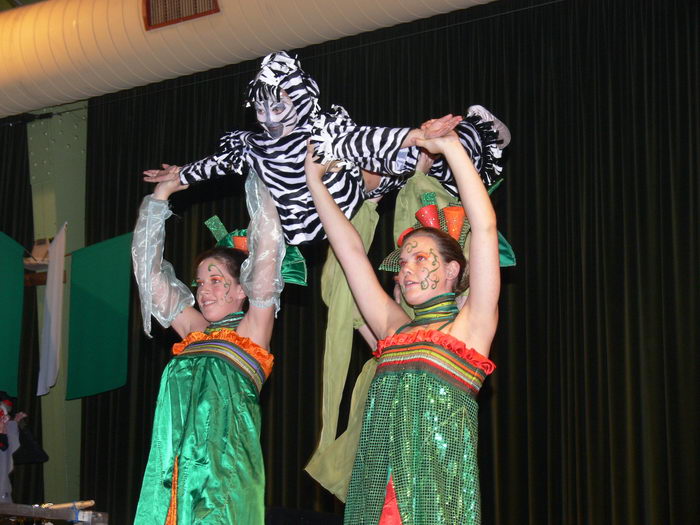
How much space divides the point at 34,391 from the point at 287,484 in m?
2.34

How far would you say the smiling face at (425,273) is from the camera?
8.96ft

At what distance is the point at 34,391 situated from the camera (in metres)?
6.71

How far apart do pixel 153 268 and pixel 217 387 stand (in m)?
0.60

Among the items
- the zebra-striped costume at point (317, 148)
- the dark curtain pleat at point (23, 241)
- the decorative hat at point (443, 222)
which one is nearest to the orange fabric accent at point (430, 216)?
the decorative hat at point (443, 222)

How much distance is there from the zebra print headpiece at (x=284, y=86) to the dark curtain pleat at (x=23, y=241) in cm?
433

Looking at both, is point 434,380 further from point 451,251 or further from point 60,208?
point 60,208

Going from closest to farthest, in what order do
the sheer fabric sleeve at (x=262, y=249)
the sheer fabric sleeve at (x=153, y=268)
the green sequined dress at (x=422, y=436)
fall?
the green sequined dress at (x=422, y=436), the sheer fabric sleeve at (x=262, y=249), the sheer fabric sleeve at (x=153, y=268)

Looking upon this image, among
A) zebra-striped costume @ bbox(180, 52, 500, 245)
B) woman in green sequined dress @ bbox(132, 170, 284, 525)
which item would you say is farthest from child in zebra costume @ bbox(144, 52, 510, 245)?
woman in green sequined dress @ bbox(132, 170, 284, 525)

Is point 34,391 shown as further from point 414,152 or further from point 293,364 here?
point 414,152

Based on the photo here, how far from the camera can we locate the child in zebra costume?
287cm

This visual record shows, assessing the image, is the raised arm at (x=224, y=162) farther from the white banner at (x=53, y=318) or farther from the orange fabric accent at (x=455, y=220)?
the white banner at (x=53, y=318)

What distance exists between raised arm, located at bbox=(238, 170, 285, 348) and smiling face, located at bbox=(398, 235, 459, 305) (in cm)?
59

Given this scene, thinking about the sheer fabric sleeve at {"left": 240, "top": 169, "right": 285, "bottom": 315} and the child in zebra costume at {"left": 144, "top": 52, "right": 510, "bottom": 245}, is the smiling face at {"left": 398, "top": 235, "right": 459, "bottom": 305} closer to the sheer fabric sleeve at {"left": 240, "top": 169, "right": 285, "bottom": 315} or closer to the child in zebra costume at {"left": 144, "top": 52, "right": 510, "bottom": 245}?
the child in zebra costume at {"left": 144, "top": 52, "right": 510, "bottom": 245}

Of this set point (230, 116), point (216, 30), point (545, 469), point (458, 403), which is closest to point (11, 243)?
point (230, 116)
